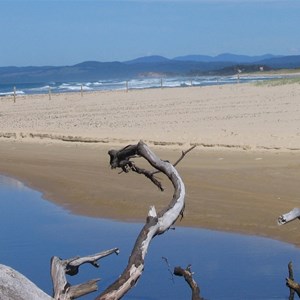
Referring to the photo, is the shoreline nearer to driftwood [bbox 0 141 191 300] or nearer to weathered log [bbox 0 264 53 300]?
driftwood [bbox 0 141 191 300]

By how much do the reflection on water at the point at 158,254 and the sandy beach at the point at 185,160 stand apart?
465 mm

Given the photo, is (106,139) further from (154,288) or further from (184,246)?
(154,288)

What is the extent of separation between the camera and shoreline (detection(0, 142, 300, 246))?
1020 cm

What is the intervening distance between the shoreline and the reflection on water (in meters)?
0.40

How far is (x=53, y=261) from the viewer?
446 cm

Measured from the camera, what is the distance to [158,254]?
8.56 meters

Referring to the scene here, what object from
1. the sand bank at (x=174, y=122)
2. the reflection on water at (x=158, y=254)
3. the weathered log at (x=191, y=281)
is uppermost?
the weathered log at (x=191, y=281)

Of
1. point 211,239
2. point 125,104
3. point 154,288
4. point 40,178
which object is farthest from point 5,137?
point 154,288

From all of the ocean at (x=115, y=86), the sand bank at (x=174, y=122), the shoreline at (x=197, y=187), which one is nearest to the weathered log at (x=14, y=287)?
the shoreline at (x=197, y=187)

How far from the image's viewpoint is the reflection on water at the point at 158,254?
7.32 metres

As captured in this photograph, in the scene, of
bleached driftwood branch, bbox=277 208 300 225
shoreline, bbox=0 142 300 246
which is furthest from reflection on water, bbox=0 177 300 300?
bleached driftwood branch, bbox=277 208 300 225

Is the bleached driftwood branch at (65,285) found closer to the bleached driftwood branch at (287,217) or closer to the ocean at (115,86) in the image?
the bleached driftwood branch at (287,217)

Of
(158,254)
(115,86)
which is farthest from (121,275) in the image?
(115,86)

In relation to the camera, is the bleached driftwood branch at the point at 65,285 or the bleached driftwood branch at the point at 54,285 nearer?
the bleached driftwood branch at the point at 54,285
